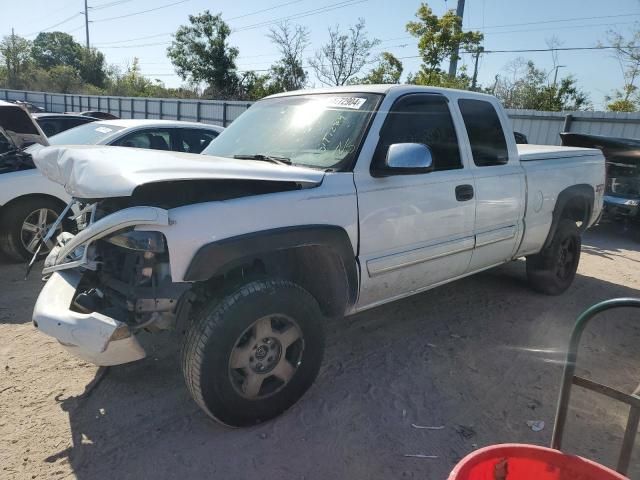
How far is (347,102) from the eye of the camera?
3.47 metres

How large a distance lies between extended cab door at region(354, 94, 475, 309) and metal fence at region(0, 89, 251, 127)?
44.2 ft

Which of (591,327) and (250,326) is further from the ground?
(250,326)

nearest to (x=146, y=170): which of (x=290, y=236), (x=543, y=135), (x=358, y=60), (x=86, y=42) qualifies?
(x=290, y=236)

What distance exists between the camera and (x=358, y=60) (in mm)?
31906

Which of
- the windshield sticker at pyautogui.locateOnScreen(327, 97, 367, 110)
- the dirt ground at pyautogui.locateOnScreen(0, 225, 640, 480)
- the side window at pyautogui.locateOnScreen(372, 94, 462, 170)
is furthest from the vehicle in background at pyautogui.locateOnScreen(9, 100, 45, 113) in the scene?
the side window at pyautogui.locateOnScreen(372, 94, 462, 170)

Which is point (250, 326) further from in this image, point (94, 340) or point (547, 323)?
point (547, 323)

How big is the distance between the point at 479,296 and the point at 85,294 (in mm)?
3926

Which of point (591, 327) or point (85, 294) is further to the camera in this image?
point (591, 327)

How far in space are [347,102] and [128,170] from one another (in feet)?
5.52

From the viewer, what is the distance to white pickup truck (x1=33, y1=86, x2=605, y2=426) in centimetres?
246

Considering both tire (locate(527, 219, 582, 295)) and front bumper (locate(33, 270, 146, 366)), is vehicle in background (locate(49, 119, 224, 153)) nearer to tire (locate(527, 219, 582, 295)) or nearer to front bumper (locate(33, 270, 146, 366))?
front bumper (locate(33, 270, 146, 366))

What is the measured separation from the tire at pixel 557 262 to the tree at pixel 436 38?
14.2m

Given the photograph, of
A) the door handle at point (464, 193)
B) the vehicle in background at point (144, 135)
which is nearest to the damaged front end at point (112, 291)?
the door handle at point (464, 193)

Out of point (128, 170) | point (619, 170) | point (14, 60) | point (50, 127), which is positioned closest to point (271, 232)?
point (128, 170)
